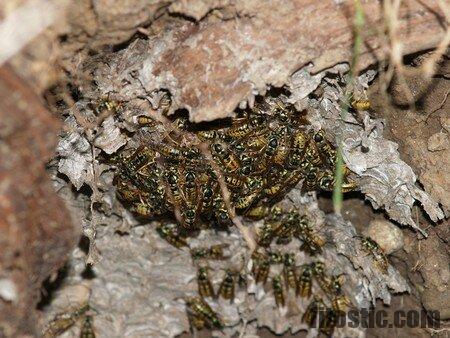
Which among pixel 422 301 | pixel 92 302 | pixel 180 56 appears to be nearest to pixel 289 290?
pixel 422 301

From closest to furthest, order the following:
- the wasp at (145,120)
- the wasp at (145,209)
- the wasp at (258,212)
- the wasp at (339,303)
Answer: the wasp at (145,120)
the wasp at (145,209)
the wasp at (258,212)
the wasp at (339,303)

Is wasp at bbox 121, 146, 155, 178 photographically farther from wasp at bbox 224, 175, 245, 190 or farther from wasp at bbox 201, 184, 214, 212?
wasp at bbox 224, 175, 245, 190

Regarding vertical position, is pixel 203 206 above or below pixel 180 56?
below

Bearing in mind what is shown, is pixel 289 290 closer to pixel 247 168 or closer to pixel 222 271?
pixel 222 271

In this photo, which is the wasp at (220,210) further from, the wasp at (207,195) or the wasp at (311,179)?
the wasp at (311,179)

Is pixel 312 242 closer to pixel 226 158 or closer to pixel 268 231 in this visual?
pixel 268 231

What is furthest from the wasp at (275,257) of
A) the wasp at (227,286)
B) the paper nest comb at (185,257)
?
the wasp at (227,286)

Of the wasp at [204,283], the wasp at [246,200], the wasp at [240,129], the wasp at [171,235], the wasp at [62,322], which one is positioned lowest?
the wasp at [204,283]
